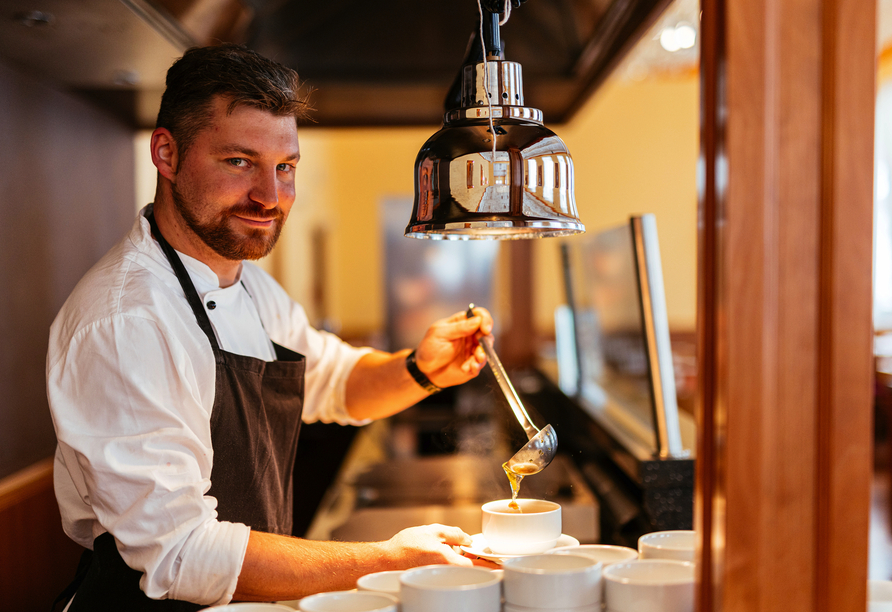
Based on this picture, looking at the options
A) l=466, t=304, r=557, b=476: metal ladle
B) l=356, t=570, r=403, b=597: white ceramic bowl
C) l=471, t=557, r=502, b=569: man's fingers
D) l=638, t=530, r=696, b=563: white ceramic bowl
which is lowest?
l=471, t=557, r=502, b=569: man's fingers

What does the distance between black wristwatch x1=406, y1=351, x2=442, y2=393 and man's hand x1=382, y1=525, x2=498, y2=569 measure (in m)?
0.51

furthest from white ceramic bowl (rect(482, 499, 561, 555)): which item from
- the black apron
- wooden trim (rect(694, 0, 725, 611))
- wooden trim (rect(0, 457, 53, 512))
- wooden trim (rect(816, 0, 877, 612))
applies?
wooden trim (rect(0, 457, 53, 512))

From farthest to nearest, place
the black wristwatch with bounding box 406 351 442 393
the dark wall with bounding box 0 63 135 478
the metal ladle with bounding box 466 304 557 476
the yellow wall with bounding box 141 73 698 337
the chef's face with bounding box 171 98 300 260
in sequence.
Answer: the yellow wall with bounding box 141 73 698 337, the dark wall with bounding box 0 63 135 478, the black wristwatch with bounding box 406 351 442 393, the chef's face with bounding box 171 98 300 260, the metal ladle with bounding box 466 304 557 476

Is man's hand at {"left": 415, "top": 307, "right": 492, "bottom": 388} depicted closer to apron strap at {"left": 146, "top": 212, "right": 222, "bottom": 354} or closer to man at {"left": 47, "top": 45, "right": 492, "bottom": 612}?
man at {"left": 47, "top": 45, "right": 492, "bottom": 612}

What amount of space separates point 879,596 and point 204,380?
98 cm

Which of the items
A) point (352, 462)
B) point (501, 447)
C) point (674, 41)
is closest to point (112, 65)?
point (501, 447)

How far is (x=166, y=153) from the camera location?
4.10 ft

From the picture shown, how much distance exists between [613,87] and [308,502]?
503 cm

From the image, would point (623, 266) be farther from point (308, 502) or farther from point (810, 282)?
point (308, 502)

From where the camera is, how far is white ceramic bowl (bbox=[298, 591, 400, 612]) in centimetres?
83

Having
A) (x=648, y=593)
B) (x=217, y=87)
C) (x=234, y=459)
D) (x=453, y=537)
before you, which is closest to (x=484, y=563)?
(x=453, y=537)

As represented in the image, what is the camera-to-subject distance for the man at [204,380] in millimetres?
964

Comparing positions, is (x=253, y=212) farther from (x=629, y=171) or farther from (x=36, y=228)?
(x=629, y=171)

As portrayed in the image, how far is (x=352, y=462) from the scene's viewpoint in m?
2.82
